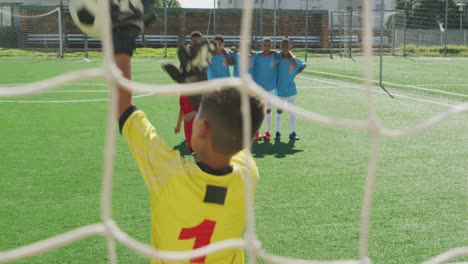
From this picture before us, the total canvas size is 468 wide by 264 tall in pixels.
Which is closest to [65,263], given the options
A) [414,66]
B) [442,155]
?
[442,155]

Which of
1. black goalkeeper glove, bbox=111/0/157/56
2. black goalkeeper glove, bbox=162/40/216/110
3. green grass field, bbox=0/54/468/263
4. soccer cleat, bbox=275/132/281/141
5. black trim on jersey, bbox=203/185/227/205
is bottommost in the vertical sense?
green grass field, bbox=0/54/468/263

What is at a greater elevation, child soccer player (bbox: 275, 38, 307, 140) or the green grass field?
child soccer player (bbox: 275, 38, 307, 140)

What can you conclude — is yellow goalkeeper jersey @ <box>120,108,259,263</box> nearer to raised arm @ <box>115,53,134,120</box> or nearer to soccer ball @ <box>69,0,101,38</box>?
raised arm @ <box>115,53,134,120</box>

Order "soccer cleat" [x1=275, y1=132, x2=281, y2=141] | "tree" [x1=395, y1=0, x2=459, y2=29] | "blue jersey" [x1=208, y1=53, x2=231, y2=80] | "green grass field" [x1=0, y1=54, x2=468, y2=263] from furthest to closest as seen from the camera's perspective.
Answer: "tree" [x1=395, y1=0, x2=459, y2=29]
"blue jersey" [x1=208, y1=53, x2=231, y2=80]
"soccer cleat" [x1=275, y1=132, x2=281, y2=141]
"green grass field" [x1=0, y1=54, x2=468, y2=263]

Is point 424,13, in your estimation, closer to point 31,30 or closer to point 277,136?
point 31,30

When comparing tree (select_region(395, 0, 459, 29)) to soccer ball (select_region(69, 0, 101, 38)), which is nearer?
soccer ball (select_region(69, 0, 101, 38))

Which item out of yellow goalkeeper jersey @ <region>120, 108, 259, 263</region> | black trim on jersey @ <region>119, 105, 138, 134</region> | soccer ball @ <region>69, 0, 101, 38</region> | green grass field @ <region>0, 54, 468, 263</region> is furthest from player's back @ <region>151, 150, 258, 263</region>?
green grass field @ <region>0, 54, 468, 263</region>

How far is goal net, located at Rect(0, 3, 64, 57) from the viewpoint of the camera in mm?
29516

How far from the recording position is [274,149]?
7.61 meters

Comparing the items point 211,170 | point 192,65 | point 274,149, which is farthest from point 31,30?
point 211,170

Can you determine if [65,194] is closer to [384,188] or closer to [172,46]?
[384,188]

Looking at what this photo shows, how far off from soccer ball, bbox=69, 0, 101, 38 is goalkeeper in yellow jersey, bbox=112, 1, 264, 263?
0.06 m

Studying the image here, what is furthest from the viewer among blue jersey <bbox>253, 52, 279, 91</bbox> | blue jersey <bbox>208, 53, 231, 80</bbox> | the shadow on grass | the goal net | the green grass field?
the goal net

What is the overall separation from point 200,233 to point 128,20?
2.43 ft
